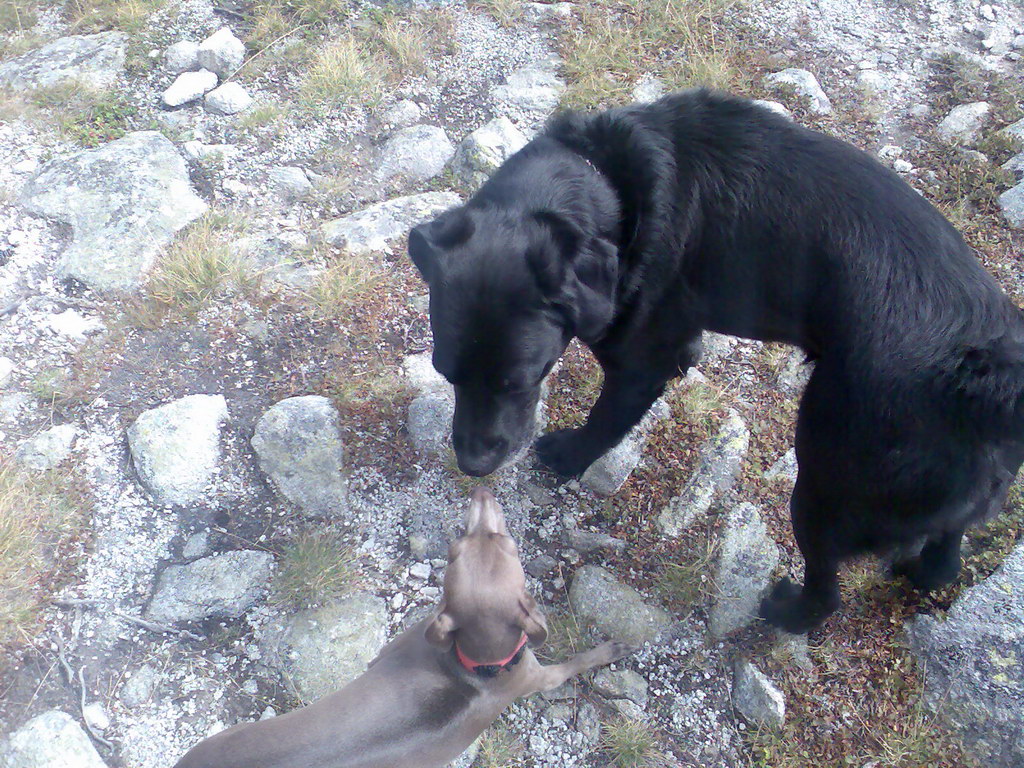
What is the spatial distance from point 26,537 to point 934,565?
341 cm

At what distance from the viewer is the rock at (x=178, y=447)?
3027 millimetres

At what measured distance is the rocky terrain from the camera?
2.68 m

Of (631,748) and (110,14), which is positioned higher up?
(110,14)

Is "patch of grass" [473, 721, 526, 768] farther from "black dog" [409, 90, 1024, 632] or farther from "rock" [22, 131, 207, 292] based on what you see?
"rock" [22, 131, 207, 292]

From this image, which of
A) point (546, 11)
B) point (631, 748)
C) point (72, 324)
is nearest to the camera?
point (631, 748)

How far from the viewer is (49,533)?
2902 mm

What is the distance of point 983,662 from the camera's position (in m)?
2.65

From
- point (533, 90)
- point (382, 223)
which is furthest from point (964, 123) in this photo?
point (382, 223)

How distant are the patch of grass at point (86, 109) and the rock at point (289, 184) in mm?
923

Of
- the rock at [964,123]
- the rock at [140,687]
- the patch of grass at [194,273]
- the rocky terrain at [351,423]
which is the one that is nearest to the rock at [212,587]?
the rocky terrain at [351,423]

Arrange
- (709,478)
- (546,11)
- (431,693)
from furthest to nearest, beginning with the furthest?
(546,11) → (709,478) → (431,693)

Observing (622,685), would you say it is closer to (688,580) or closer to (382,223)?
(688,580)

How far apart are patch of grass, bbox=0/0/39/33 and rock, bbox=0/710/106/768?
4317 millimetres

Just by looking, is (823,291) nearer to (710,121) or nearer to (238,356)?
(710,121)
